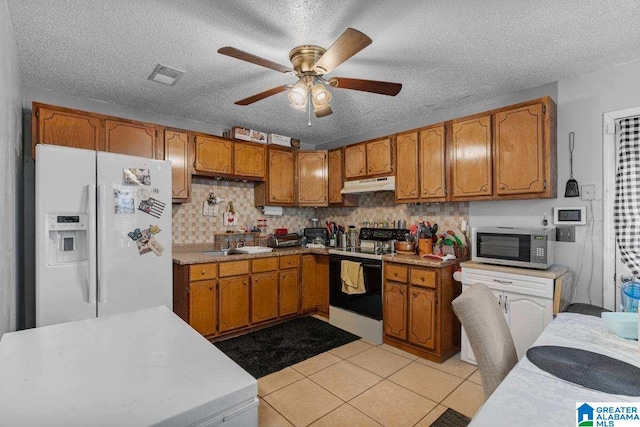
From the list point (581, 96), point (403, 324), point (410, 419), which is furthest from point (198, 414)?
point (581, 96)

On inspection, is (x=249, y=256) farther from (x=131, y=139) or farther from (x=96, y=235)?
(x=131, y=139)

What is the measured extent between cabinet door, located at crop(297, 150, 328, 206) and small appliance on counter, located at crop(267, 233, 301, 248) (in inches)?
18.0

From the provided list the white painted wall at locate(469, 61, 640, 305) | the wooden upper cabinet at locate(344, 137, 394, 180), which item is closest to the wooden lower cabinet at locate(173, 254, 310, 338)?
the wooden upper cabinet at locate(344, 137, 394, 180)

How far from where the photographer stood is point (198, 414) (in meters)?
0.70

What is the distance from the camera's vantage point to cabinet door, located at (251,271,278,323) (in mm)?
3387

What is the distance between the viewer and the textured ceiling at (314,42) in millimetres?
1677

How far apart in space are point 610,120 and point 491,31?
131 centimetres

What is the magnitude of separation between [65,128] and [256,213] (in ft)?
7.08

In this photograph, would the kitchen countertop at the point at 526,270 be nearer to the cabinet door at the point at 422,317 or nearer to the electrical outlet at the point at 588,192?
the cabinet door at the point at 422,317

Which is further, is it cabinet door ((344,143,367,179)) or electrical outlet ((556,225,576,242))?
cabinet door ((344,143,367,179))

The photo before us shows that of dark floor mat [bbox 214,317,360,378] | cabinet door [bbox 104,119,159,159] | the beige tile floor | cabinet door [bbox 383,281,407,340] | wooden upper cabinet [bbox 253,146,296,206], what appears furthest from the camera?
wooden upper cabinet [bbox 253,146,296,206]

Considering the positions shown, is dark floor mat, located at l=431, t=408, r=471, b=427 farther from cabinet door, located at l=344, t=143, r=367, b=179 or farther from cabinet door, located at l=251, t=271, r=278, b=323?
cabinet door, located at l=344, t=143, r=367, b=179

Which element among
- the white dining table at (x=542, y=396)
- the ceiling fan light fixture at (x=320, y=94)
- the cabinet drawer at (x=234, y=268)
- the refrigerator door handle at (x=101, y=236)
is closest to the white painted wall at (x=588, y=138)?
the white dining table at (x=542, y=396)

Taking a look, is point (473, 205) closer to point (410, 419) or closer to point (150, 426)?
point (410, 419)
